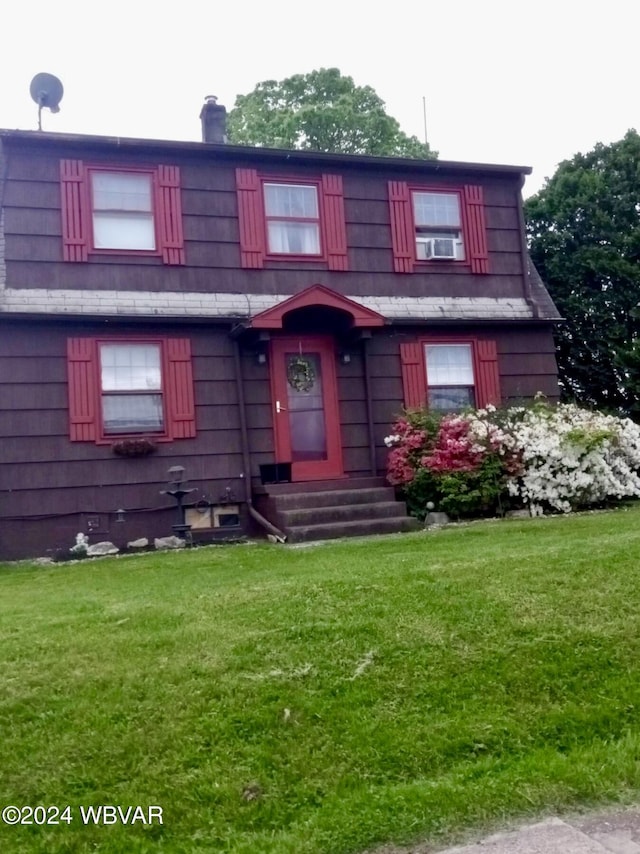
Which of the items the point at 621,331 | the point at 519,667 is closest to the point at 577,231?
the point at 621,331

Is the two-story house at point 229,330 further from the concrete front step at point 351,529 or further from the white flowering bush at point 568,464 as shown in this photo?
the white flowering bush at point 568,464

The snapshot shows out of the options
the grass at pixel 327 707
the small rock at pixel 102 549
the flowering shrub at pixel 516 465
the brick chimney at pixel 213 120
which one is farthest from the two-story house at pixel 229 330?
the grass at pixel 327 707

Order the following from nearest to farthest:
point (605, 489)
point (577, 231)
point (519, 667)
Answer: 1. point (519, 667)
2. point (605, 489)
3. point (577, 231)

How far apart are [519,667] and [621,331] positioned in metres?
13.7

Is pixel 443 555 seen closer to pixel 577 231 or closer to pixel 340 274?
pixel 340 274

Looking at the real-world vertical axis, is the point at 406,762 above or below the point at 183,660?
below

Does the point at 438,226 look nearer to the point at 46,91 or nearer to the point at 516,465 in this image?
the point at 516,465

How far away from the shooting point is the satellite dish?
1141 centimetres

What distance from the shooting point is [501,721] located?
367cm

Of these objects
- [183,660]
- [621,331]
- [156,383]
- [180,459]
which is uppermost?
[621,331]

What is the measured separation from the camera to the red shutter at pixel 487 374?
11.9m

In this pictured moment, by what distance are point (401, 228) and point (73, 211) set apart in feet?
15.4

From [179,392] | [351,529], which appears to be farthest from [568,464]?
[179,392]

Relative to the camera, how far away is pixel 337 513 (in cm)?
959
